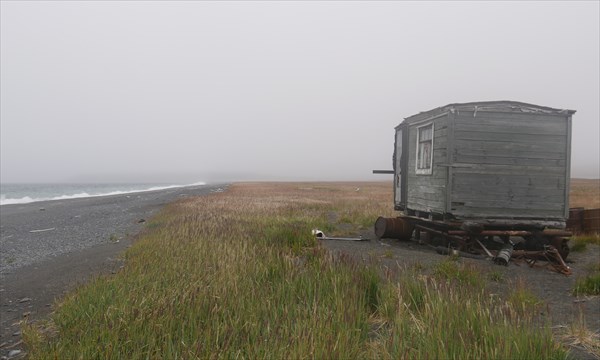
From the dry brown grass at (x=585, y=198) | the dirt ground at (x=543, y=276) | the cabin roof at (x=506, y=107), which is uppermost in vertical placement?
the cabin roof at (x=506, y=107)

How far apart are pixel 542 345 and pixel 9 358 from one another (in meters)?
5.13

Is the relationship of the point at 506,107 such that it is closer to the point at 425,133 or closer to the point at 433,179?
the point at 425,133

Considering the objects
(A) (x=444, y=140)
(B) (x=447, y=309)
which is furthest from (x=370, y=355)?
(A) (x=444, y=140)

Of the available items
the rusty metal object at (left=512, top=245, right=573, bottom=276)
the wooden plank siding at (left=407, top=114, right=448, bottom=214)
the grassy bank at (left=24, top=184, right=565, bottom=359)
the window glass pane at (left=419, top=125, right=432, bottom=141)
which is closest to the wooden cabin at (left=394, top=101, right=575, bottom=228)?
the wooden plank siding at (left=407, top=114, right=448, bottom=214)

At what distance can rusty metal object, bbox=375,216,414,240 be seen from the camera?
516 inches

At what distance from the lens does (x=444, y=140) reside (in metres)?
11.0

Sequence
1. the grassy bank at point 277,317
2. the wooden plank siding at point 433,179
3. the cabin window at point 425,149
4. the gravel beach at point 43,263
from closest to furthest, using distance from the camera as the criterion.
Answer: the grassy bank at point 277,317 → the gravel beach at point 43,263 → the wooden plank siding at point 433,179 → the cabin window at point 425,149

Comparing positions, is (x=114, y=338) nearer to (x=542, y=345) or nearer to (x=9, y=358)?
(x=9, y=358)

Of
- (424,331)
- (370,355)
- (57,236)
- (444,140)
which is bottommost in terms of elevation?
(57,236)

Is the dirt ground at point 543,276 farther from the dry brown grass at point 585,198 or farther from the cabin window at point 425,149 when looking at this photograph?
the dry brown grass at point 585,198

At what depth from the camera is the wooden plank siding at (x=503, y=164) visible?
35.3ft

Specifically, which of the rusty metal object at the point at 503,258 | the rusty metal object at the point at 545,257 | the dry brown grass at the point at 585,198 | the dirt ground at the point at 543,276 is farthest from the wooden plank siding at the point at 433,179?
the dry brown grass at the point at 585,198

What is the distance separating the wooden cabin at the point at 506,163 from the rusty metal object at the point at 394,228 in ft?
7.94

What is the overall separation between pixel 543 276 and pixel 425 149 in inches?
203
